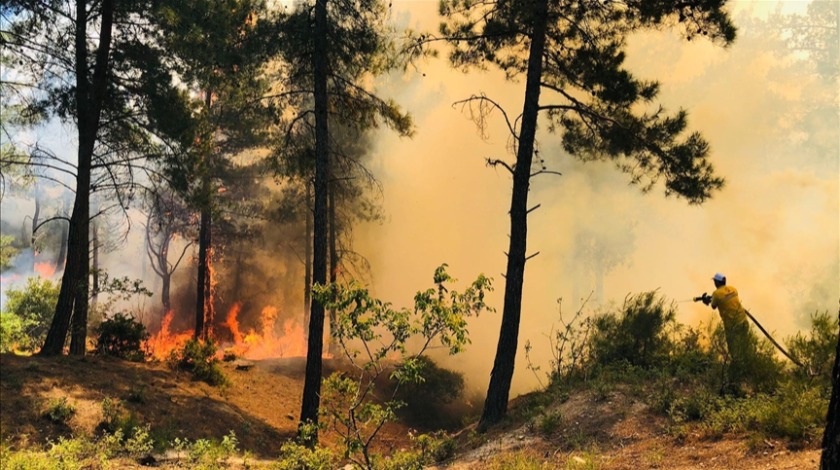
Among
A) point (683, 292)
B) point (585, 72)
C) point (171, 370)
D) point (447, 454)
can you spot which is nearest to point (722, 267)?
point (683, 292)

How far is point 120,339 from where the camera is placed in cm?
1270

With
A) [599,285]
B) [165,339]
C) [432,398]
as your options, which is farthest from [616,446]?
[599,285]

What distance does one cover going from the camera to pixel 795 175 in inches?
957

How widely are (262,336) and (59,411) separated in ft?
70.3

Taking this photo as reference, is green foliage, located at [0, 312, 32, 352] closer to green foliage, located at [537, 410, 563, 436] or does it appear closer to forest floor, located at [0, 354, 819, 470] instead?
forest floor, located at [0, 354, 819, 470]

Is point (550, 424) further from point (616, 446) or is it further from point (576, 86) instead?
point (576, 86)

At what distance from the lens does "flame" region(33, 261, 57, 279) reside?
40716 millimetres

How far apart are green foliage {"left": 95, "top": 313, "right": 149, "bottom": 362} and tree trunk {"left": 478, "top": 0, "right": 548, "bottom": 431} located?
32.5 ft

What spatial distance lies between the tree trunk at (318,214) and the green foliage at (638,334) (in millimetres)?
6600

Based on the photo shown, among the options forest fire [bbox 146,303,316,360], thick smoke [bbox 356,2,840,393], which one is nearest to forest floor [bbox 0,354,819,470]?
thick smoke [bbox 356,2,840,393]

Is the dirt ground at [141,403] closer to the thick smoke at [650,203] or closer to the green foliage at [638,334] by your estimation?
the green foliage at [638,334]

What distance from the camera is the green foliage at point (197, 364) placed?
12828 mm

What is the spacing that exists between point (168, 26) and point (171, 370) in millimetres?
8989

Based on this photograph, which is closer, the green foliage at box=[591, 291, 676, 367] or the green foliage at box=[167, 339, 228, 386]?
the green foliage at box=[591, 291, 676, 367]
